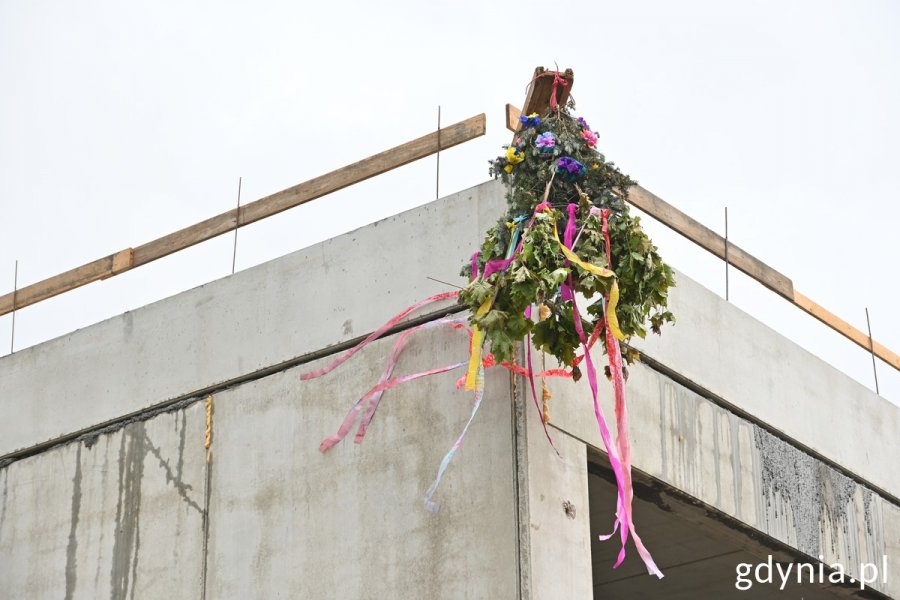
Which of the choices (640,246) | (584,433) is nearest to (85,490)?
(584,433)

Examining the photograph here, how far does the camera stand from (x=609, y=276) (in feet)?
30.3

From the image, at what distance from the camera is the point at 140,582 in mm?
11031

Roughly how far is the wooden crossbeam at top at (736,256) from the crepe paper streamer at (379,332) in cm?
117

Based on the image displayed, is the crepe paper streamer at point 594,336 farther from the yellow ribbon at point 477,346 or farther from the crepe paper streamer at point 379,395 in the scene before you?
the crepe paper streamer at point 379,395

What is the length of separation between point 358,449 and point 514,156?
6.51 feet

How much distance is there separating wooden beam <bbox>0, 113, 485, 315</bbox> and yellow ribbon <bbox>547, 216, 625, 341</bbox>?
1919mm

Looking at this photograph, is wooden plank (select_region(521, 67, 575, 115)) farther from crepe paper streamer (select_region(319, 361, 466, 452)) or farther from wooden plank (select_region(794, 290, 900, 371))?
wooden plank (select_region(794, 290, 900, 371))

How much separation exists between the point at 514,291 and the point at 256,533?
252cm

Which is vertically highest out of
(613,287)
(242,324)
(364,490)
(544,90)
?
(544,90)

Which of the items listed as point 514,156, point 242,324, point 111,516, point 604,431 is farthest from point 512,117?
point 111,516

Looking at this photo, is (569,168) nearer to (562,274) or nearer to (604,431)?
(562,274)

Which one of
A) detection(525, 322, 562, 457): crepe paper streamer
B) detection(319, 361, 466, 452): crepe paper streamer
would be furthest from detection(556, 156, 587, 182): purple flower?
detection(319, 361, 466, 452): crepe paper streamer

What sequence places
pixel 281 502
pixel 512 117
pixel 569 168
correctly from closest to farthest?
1. pixel 569 168
2. pixel 281 502
3. pixel 512 117

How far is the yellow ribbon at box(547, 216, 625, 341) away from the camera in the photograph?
922cm
